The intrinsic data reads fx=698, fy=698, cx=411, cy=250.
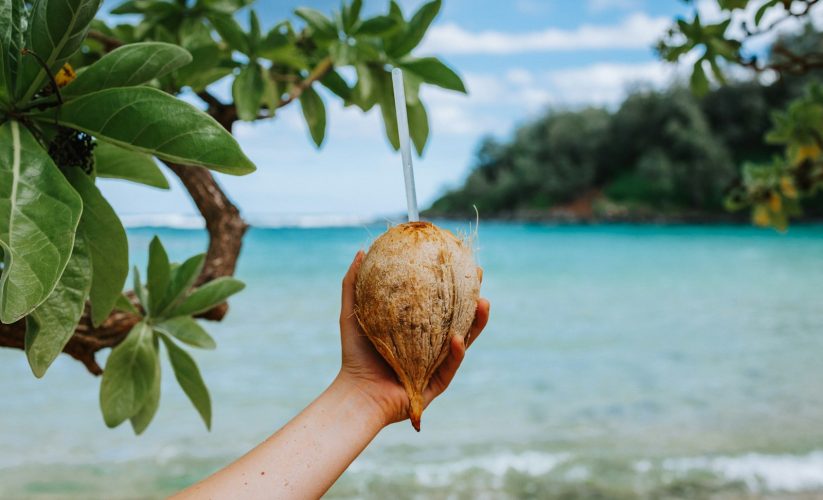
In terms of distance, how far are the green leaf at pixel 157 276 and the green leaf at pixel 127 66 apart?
1.72 feet

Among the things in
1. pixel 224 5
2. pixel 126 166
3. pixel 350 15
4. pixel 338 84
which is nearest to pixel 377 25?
pixel 350 15

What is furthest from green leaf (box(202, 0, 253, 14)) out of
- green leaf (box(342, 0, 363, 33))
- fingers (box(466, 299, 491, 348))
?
fingers (box(466, 299, 491, 348))

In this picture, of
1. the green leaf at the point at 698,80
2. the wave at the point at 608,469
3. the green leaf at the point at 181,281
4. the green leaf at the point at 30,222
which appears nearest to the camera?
the green leaf at the point at 30,222

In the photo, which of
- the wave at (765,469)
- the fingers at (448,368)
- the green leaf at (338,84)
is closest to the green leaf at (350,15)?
the green leaf at (338,84)

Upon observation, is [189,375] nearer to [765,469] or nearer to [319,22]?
[319,22]

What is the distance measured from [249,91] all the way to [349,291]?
70 cm

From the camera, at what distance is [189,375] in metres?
1.49

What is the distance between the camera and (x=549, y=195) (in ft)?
149

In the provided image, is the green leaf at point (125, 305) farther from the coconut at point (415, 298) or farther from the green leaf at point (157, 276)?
the coconut at point (415, 298)

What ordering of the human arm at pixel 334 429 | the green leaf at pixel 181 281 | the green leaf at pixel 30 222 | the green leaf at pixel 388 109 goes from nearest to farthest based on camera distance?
the green leaf at pixel 30 222
the human arm at pixel 334 429
the green leaf at pixel 181 281
the green leaf at pixel 388 109

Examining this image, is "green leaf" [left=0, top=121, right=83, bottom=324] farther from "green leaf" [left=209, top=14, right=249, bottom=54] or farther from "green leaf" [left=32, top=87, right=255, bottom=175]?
"green leaf" [left=209, top=14, right=249, bottom=54]

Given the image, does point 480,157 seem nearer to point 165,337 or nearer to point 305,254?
point 305,254

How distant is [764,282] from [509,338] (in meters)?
9.44

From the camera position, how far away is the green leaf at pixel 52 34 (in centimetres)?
81
